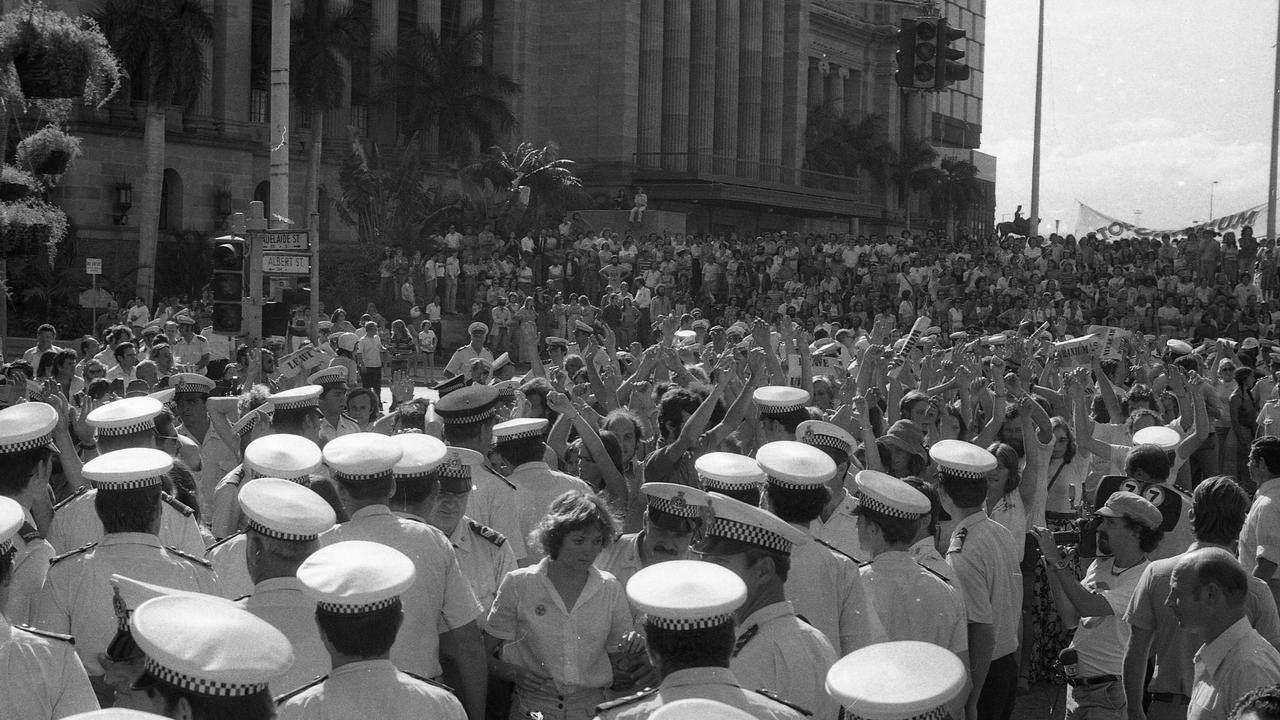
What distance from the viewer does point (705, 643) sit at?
363cm

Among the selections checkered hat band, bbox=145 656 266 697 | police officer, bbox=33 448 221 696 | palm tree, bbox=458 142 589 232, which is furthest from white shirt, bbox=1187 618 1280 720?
palm tree, bbox=458 142 589 232

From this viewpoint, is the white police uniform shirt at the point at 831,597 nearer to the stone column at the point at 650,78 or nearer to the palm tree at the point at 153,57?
the palm tree at the point at 153,57

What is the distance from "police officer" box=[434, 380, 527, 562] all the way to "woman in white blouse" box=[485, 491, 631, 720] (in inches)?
46.8

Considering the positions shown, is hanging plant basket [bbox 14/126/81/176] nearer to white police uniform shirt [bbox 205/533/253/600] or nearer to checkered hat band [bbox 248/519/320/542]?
white police uniform shirt [bbox 205/533/253/600]

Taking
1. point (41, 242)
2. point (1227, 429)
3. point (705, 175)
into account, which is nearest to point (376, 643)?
point (1227, 429)

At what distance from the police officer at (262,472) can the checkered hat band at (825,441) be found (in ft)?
7.56

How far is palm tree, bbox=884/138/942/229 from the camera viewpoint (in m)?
68.8

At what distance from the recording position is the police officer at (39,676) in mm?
3873

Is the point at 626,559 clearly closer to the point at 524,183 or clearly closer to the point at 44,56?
the point at 44,56

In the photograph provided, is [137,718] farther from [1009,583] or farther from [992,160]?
[992,160]

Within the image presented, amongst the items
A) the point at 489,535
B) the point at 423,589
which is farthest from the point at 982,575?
the point at 423,589

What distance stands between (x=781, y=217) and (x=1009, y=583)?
52.7 metres

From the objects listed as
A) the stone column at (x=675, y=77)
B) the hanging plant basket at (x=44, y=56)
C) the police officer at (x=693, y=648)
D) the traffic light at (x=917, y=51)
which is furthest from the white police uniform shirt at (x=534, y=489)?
the stone column at (x=675, y=77)

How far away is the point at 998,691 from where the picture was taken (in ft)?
20.5
